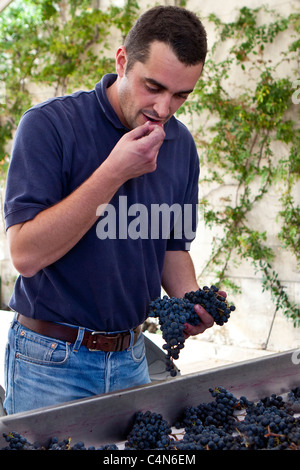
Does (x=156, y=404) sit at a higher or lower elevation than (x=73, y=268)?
lower

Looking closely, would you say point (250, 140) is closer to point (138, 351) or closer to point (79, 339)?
point (138, 351)

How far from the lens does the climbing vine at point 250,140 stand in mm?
4434

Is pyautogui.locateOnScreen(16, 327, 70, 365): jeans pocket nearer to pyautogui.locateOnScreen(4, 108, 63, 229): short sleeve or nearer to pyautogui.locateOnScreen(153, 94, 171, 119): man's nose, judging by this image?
pyautogui.locateOnScreen(4, 108, 63, 229): short sleeve

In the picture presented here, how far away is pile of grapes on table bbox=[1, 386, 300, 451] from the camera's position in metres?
1.05

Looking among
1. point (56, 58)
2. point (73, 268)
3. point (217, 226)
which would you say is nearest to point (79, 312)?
point (73, 268)

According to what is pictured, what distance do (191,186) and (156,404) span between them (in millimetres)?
802

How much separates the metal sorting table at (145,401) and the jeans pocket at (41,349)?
0.30m

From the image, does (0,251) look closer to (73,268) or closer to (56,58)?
(56,58)

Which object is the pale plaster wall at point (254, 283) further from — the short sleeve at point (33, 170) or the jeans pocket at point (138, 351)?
the short sleeve at point (33, 170)

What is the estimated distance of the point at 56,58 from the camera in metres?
5.75

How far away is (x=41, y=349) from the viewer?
4.88 ft

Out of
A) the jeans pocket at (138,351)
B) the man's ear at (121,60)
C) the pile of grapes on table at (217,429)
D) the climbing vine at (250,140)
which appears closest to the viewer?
the pile of grapes on table at (217,429)

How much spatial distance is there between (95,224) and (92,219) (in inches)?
6.2

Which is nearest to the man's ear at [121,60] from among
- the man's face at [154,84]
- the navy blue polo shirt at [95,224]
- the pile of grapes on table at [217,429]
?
the man's face at [154,84]
